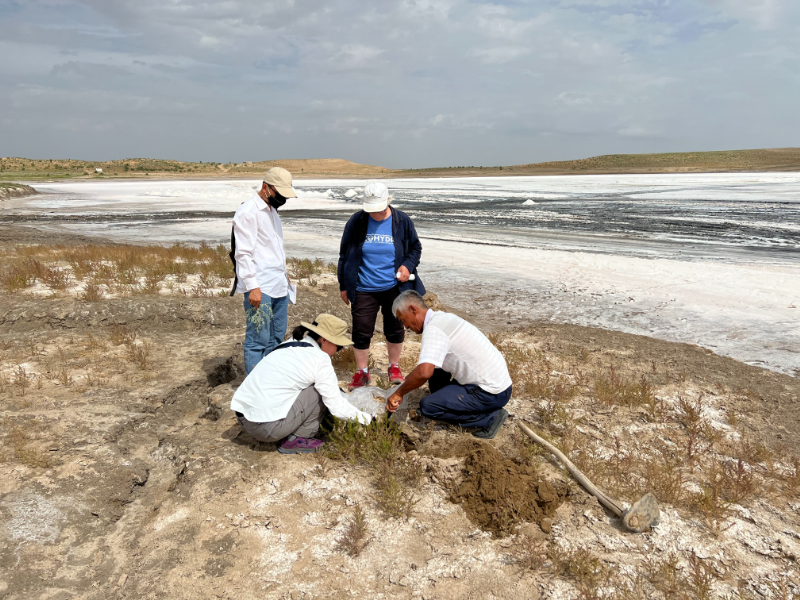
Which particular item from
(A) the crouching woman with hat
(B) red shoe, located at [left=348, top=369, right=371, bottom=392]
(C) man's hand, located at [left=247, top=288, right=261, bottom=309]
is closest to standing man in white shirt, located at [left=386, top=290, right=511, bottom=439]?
(A) the crouching woman with hat

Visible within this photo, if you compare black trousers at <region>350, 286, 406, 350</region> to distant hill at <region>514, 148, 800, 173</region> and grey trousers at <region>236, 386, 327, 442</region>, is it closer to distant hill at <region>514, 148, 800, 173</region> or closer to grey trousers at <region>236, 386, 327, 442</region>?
grey trousers at <region>236, 386, 327, 442</region>

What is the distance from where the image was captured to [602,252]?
13742mm

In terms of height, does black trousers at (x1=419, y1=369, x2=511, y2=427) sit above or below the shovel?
above

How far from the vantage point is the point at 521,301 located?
9.71 meters

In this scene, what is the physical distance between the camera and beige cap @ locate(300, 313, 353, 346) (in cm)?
→ 394

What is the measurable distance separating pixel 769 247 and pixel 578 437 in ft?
41.0

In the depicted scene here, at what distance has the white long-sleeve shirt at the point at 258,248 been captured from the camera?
14.4ft

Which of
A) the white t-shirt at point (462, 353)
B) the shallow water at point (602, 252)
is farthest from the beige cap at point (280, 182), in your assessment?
the shallow water at point (602, 252)

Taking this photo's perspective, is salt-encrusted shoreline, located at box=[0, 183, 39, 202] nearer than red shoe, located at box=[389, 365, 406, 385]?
No

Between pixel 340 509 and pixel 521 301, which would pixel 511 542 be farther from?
pixel 521 301

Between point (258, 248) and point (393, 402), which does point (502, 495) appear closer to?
point (393, 402)

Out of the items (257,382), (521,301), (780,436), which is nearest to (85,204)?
(521,301)

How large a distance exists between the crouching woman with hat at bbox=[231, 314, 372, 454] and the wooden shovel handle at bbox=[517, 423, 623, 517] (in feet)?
4.73

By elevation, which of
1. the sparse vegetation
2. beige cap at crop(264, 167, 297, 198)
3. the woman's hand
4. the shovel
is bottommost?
the sparse vegetation
